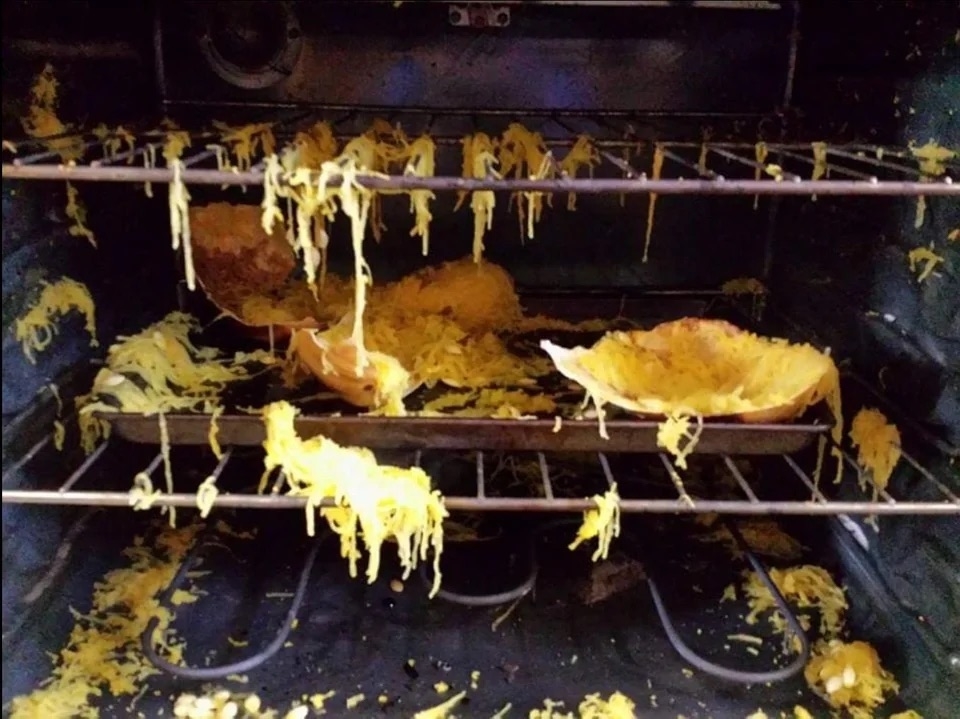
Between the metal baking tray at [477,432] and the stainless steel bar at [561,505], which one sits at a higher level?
the metal baking tray at [477,432]

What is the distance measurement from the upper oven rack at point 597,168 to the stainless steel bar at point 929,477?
35cm

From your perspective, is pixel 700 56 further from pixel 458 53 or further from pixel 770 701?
pixel 770 701

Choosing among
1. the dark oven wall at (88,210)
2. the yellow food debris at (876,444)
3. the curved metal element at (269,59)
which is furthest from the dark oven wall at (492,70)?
the yellow food debris at (876,444)

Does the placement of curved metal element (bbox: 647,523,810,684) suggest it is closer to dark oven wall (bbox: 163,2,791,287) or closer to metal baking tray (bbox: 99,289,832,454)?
metal baking tray (bbox: 99,289,832,454)

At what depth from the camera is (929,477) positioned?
1.17 metres

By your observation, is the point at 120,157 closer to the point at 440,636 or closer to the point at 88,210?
the point at 88,210

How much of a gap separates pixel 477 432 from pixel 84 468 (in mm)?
501

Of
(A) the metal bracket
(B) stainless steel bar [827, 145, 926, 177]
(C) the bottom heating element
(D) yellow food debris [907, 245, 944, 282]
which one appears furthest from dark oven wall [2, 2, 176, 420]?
(D) yellow food debris [907, 245, 944, 282]

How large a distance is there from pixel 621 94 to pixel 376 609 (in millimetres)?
978

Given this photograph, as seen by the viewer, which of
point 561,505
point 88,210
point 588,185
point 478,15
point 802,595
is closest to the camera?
point 588,185

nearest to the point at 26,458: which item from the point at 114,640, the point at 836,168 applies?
the point at 114,640

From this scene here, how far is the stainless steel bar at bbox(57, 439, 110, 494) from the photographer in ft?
3.65

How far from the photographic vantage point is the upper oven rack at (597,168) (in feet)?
3.24

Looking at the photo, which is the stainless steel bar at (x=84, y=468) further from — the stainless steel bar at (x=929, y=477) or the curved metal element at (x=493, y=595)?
the stainless steel bar at (x=929, y=477)
